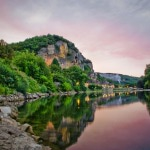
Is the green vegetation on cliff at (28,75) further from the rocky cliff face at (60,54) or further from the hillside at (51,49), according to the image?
the hillside at (51,49)

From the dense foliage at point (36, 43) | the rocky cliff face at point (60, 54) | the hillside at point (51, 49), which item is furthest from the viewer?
the dense foliage at point (36, 43)

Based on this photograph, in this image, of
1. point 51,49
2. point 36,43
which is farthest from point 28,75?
point 36,43

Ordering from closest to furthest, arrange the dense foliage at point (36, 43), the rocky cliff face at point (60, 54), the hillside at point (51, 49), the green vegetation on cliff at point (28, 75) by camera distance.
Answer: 1. the green vegetation on cliff at point (28, 75)
2. the rocky cliff face at point (60, 54)
3. the hillside at point (51, 49)
4. the dense foliage at point (36, 43)

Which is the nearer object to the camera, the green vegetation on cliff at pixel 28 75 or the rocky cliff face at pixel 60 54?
the green vegetation on cliff at pixel 28 75

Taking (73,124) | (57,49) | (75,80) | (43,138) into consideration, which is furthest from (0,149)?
(57,49)

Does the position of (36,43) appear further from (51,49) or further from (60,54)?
(60,54)

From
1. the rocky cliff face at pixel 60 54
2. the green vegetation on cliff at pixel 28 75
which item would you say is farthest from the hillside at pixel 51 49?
the green vegetation on cliff at pixel 28 75

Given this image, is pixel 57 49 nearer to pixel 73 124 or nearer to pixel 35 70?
pixel 35 70

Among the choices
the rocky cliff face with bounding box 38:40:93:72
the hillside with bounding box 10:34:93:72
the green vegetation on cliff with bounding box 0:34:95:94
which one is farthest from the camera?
the hillside with bounding box 10:34:93:72

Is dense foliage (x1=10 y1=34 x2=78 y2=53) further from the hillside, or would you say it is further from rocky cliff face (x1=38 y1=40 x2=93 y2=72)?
rocky cliff face (x1=38 y1=40 x2=93 y2=72)

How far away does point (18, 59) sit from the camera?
70562 mm

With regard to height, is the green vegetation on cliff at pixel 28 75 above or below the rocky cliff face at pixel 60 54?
below

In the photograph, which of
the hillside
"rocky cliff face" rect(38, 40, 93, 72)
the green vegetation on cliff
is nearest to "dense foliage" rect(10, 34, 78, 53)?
the hillside

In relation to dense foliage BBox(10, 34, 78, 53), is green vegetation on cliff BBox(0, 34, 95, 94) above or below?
below
